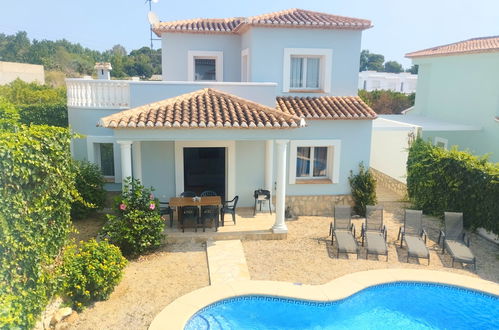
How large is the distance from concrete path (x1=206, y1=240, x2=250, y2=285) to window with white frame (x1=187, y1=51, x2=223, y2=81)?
39.9ft

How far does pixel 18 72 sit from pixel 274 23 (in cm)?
8211

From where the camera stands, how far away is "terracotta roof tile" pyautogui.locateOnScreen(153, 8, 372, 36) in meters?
22.6

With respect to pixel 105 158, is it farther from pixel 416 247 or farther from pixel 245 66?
pixel 416 247

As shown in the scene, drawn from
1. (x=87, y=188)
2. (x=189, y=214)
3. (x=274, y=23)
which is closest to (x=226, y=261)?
(x=189, y=214)

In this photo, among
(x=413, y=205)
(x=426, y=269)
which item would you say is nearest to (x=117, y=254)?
(x=426, y=269)

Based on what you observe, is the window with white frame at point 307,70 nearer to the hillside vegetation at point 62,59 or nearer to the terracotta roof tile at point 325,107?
the terracotta roof tile at point 325,107

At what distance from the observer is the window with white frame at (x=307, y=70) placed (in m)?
Answer: 23.4

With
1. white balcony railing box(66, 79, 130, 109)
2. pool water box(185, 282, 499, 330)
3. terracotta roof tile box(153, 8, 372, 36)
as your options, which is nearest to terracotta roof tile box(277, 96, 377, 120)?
terracotta roof tile box(153, 8, 372, 36)

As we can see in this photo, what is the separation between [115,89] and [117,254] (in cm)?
1032

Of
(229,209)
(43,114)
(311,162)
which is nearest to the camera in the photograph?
(229,209)

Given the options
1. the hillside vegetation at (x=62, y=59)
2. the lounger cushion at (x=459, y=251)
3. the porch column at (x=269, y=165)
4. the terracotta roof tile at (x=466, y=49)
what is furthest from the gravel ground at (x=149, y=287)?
the hillside vegetation at (x=62, y=59)

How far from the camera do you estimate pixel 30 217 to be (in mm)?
10688

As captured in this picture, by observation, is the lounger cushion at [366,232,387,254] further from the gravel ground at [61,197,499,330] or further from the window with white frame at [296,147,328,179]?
the window with white frame at [296,147,328,179]

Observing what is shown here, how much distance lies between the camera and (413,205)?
985 inches
